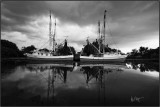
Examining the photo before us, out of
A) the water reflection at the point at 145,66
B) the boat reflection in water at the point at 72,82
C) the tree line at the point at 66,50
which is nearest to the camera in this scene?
the boat reflection in water at the point at 72,82

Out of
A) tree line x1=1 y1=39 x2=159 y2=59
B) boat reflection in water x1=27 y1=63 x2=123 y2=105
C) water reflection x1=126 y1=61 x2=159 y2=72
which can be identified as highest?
tree line x1=1 y1=39 x2=159 y2=59

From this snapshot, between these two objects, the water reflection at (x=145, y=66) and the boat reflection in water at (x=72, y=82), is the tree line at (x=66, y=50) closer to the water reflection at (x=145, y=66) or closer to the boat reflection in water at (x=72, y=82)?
the water reflection at (x=145, y=66)

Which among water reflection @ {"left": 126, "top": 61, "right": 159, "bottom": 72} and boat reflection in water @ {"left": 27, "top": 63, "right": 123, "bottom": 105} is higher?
boat reflection in water @ {"left": 27, "top": 63, "right": 123, "bottom": 105}

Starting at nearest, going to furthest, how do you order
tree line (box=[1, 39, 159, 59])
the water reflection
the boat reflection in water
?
the boat reflection in water < the water reflection < tree line (box=[1, 39, 159, 59])

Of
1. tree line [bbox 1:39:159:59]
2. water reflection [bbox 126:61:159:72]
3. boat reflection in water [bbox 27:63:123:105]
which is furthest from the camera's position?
tree line [bbox 1:39:159:59]

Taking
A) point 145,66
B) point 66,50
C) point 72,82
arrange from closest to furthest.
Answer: point 72,82 < point 145,66 < point 66,50

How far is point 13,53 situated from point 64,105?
113964 mm

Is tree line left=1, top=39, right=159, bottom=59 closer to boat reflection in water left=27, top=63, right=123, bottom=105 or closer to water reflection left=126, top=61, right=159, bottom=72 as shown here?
water reflection left=126, top=61, right=159, bottom=72

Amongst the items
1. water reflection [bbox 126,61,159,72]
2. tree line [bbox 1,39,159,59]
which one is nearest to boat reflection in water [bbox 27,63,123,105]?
water reflection [bbox 126,61,159,72]

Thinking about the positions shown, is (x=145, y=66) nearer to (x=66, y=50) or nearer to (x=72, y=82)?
(x=72, y=82)

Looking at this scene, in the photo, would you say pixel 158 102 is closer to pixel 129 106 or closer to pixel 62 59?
pixel 129 106

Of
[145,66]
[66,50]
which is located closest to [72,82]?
[145,66]

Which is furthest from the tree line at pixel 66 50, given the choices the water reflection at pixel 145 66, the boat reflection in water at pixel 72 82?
the boat reflection in water at pixel 72 82

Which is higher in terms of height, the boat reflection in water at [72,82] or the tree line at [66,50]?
the tree line at [66,50]
